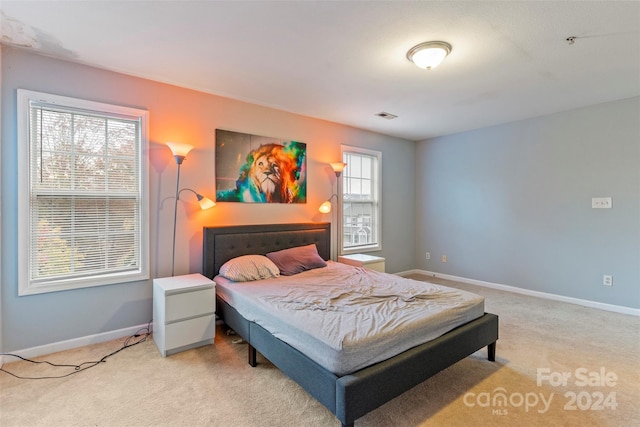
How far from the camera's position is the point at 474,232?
16.1ft

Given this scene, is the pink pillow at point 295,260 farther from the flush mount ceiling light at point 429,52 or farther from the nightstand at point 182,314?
the flush mount ceiling light at point 429,52

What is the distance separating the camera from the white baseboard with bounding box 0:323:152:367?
2.44 m

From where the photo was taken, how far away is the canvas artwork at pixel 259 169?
344 centimetres

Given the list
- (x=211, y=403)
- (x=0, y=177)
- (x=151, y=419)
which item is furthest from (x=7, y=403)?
(x=0, y=177)

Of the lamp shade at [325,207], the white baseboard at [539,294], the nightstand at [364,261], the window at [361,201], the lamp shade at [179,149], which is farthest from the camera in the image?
the window at [361,201]

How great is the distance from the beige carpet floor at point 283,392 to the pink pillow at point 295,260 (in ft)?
3.19

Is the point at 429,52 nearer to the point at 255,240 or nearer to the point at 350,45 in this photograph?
the point at 350,45

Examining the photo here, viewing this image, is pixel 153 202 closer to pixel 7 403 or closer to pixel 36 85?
pixel 36 85

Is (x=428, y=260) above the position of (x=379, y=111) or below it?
below

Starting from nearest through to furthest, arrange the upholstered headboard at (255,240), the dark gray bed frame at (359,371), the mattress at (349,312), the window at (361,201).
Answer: the dark gray bed frame at (359,371) < the mattress at (349,312) < the upholstered headboard at (255,240) < the window at (361,201)

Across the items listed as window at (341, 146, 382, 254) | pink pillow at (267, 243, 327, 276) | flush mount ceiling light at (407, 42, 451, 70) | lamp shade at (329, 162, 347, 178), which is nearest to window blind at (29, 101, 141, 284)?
pink pillow at (267, 243, 327, 276)

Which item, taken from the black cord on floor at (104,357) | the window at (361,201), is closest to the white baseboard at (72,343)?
the black cord on floor at (104,357)

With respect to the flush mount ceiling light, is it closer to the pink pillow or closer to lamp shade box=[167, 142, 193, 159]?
lamp shade box=[167, 142, 193, 159]

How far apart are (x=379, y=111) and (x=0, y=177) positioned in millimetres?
3789
